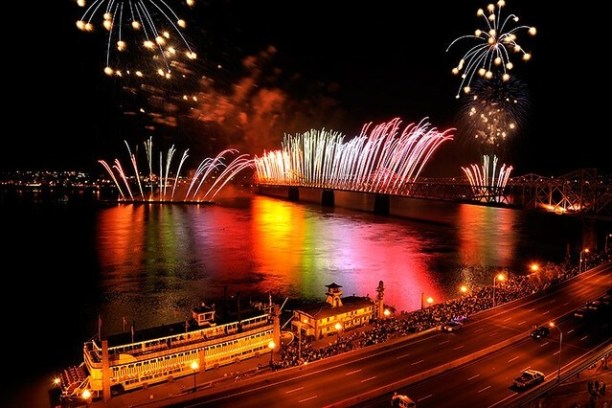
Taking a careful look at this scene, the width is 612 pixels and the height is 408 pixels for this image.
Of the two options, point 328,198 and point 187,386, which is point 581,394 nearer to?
point 187,386

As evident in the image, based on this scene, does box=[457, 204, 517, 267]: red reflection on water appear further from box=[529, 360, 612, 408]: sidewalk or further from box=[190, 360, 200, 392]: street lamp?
box=[190, 360, 200, 392]: street lamp

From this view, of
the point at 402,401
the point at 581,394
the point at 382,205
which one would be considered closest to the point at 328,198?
the point at 382,205

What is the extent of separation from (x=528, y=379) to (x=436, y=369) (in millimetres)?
3371

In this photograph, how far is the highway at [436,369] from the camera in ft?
53.5

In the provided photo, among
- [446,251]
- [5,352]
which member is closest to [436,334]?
[5,352]

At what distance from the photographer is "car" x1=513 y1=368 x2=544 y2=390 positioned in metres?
16.4

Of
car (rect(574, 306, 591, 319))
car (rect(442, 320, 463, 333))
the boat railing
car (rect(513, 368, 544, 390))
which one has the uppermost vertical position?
car (rect(574, 306, 591, 319))

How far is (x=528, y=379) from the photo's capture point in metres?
16.6

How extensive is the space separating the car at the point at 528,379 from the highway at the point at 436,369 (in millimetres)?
348

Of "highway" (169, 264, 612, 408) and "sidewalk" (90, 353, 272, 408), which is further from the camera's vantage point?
"sidewalk" (90, 353, 272, 408)

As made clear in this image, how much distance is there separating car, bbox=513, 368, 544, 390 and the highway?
0.35 metres

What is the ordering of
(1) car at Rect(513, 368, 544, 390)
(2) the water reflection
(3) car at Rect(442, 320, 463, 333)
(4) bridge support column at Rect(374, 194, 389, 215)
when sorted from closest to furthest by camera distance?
1. (1) car at Rect(513, 368, 544, 390)
2. (3) car at Rect(442, 320, 463, 333)
3. (2) the water reflection
4. (4) bridge support column at Rect(374, 194, 389, 215)

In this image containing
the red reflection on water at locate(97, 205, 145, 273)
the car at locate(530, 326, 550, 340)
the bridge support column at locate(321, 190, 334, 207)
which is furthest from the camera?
the bridge support column at locate(321, 190, 334, 207)

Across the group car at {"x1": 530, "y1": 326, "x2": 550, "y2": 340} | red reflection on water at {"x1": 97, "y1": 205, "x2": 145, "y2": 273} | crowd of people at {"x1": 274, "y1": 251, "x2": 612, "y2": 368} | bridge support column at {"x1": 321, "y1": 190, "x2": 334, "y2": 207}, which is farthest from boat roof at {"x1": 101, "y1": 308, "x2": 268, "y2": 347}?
bridge support column at {"x1": 321, "y1": 190, "x2": 334, "y2": 207}
